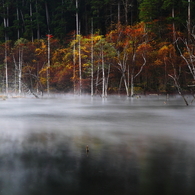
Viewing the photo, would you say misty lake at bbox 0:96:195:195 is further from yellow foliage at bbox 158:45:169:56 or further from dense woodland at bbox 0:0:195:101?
yellow foliage at bbox 158:45:169:56

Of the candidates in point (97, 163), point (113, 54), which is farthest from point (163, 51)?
point (97, 163)

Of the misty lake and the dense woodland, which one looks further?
the dense woodland

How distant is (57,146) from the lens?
6555 mm

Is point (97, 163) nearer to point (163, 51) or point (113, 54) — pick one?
point (163, 51)

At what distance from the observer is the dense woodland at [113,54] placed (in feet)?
106

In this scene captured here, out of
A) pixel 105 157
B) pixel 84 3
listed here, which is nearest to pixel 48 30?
pixel 84 3

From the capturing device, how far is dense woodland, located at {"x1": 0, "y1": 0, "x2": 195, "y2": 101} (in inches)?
1275

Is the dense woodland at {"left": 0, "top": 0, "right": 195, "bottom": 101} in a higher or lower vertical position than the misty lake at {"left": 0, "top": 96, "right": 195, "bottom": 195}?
higher

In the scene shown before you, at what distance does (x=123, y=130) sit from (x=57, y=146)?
121 inches

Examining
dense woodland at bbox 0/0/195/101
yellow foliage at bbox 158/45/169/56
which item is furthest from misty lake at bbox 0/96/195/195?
yellow foliage at bbox 158/45/169/56

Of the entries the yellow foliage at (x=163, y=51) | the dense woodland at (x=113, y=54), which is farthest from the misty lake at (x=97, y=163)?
the yellow foliage at (x=163, y=51)

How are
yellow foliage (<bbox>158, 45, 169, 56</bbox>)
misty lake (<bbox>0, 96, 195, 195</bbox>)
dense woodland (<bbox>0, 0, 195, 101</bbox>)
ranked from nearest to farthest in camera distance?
misty lake (<bbox>0, 96, 195, 195</bbox>) → yellow foliage (<bbox>158, 45, 169, 56</bbox>) → dense woodland (<bbox>0, 0, 195, 101</bbox>)

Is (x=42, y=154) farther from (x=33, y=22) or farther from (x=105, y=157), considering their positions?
(x=33, y=22)

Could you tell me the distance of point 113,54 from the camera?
32938 mm
